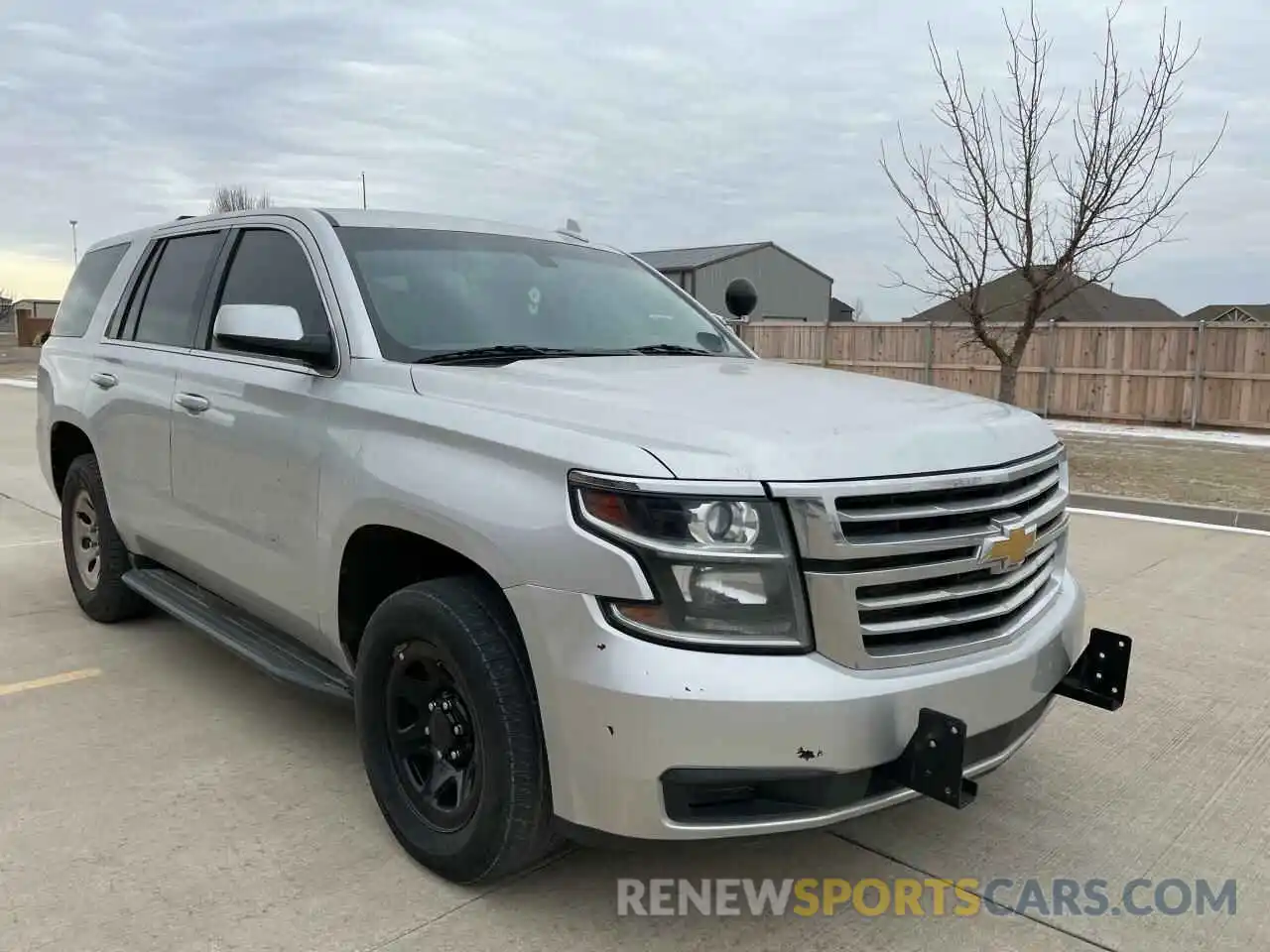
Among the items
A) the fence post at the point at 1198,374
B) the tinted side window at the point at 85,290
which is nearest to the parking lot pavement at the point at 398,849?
the tinted side window at the point at 85,290

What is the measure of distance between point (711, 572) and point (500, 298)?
5.48ft

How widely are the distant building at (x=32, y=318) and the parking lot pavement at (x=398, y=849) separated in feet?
123

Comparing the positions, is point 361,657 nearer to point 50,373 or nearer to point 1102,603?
point 50,373

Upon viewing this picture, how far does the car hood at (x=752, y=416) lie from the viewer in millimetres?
2330

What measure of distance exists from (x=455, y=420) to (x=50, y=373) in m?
3.72

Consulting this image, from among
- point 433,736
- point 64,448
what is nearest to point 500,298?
point 433,736

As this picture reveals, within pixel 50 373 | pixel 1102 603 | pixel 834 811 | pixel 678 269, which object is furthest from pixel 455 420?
pixel 678 269

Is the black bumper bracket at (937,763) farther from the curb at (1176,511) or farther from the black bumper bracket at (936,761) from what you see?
the curb at (1176,511)

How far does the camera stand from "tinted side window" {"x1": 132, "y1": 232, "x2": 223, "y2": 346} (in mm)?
4250

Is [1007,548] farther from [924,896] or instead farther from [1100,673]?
[924,896]

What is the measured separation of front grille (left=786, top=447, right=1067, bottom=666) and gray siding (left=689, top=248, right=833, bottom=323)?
122ft

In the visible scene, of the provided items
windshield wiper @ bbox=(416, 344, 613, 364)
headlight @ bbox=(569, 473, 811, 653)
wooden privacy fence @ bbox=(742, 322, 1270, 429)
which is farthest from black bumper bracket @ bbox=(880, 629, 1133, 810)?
wooden privacy fence @ bbox=(742, 322, 1270, 429)

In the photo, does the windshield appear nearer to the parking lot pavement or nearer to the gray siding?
the parking lot pavement

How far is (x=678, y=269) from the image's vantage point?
38.3 m
